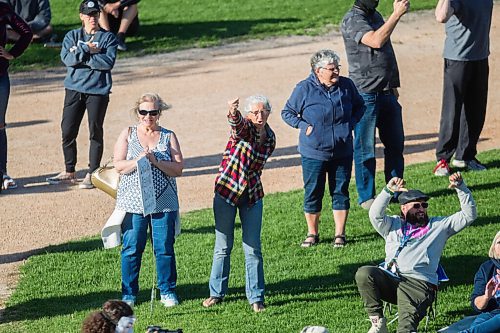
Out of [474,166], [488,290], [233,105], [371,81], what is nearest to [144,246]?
[233,105]

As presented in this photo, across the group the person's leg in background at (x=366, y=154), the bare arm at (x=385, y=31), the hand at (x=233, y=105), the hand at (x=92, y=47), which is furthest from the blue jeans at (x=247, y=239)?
the hand at (x=92, y=47)

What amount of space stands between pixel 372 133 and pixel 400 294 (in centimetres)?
324

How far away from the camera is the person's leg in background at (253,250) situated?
29.7 feet

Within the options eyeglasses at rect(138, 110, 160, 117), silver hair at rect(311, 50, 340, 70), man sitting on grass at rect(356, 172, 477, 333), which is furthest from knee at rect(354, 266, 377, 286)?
silver hair at rect(311, 50, 340, 70)

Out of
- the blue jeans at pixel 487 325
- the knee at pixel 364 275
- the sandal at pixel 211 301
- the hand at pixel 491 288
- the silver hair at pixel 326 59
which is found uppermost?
the silver hair at pixel 326 59

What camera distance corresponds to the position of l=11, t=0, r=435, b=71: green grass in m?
19.5

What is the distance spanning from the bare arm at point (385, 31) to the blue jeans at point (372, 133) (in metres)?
0.53

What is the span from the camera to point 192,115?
15.8 m

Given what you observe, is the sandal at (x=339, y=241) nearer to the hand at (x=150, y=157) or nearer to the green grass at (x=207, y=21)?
the hand at (x=150, y=157)

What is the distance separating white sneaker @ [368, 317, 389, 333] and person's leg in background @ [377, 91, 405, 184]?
11.7 ft

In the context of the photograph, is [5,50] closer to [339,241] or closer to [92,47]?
[92,47]

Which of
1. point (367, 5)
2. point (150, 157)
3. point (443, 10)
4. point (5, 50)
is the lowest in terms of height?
point (150, 157)

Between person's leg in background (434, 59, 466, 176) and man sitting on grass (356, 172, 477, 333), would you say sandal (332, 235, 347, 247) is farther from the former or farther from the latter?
person's leg in background (434, 59, 466, 176)

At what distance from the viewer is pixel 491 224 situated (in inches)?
429
